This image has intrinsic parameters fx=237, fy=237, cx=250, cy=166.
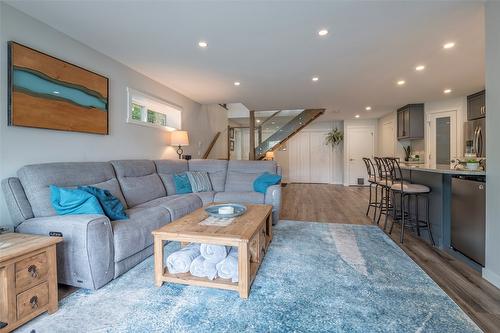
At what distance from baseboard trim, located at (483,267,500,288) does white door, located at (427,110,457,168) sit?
430cm

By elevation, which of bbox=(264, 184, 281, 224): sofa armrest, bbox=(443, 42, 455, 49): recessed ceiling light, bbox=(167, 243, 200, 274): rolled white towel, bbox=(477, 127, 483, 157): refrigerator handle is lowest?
bbox=(167, 243, 200, 274): rolled white towel

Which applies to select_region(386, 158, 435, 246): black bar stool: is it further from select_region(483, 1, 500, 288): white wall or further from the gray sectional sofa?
the gray sectional sofa

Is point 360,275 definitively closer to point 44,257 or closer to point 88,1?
point 44,257

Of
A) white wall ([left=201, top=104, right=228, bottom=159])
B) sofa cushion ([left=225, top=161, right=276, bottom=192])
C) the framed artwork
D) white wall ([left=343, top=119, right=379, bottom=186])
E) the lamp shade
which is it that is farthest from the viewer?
white wall ([left=343, top=119, right=379, bottom=186])

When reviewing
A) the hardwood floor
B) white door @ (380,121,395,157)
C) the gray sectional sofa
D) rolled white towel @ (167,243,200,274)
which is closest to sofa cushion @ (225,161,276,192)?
the hardwood floor

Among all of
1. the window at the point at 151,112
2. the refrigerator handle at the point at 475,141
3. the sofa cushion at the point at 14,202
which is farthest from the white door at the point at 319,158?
the sofa cushion at the point at 14,202

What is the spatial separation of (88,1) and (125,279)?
7.57ft

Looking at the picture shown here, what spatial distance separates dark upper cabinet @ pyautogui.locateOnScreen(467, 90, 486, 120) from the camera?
459 centimetres

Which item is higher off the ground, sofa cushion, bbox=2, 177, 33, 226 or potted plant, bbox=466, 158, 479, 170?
potted plant, bbox=466, 158, 479, 170

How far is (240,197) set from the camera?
3.60 metres

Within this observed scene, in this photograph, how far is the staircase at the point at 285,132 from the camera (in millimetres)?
6914

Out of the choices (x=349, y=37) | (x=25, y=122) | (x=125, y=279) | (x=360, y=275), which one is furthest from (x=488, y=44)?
(x=25, y=122)

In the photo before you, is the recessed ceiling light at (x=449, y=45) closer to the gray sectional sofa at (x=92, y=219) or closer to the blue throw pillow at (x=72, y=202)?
the gray sectional sofa at (x=92, y=219)

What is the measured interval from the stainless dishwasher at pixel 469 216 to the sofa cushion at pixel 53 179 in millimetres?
3633
